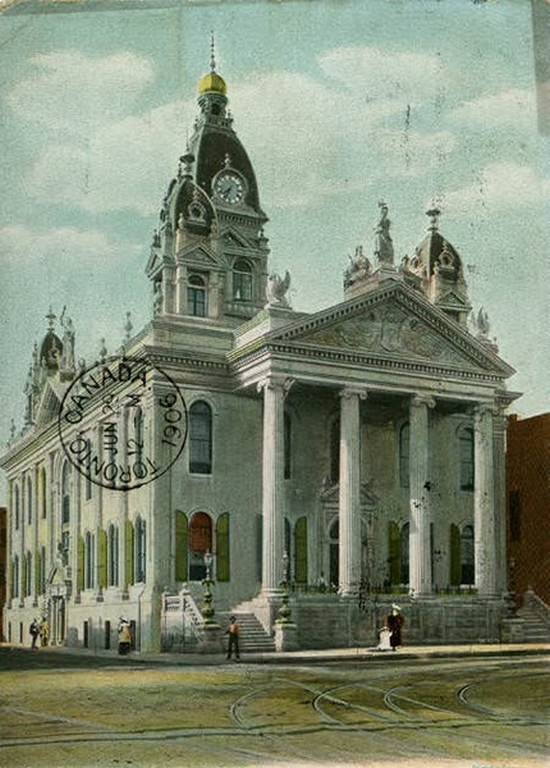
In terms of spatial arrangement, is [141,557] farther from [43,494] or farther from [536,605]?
[536,605]

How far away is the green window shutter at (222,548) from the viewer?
23.8 metres

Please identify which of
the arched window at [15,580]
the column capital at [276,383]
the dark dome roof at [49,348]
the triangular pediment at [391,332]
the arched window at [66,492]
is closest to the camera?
the dark dome roof at [49,348]

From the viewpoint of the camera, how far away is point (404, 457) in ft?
84.6

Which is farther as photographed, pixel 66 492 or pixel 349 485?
pixel 349 485

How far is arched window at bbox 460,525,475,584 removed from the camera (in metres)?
26.3

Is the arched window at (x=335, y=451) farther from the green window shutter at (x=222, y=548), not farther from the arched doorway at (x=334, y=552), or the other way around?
the green window shutter at (x=222, y=548)

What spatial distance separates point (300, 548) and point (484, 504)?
3855 mm

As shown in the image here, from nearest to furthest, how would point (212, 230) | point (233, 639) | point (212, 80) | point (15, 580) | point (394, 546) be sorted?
point (212, 80) < point (233, 639) < point (15, 580) < point (212, 230) < point (394, 546)

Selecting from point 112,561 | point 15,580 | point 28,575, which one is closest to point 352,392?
point 112,561

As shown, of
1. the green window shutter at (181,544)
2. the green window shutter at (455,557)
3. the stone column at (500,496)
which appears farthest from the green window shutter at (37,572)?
the green window shutter at (455,557)

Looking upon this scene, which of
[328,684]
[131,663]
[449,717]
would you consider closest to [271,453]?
[131,663]

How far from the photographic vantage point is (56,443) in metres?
18.9

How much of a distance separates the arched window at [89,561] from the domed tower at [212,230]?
413cm

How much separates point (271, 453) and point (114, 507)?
14.7 ft
